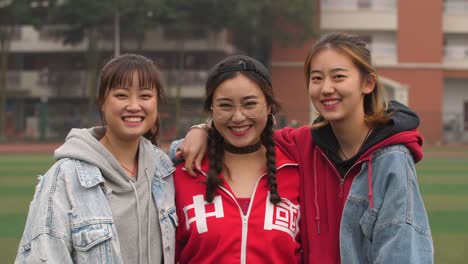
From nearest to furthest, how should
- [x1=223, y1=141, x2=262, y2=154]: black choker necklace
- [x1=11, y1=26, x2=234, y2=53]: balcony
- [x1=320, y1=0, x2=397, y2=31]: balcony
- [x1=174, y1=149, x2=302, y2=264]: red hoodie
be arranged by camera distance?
[x1=174, y1=149, x2=302, y2=264]: red hoodie → [x1=223, y1=141, x2=262, y2=154]: black choker necklace → [x1=11, y1=26, x2=234, y2=53]: balcony → [x1=320, y1=0, x2=397, y2=31]: balcony

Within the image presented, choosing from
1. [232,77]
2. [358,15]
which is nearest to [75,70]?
[358,15]

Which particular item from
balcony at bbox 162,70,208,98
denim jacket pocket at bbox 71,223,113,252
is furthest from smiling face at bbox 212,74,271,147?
balcony at bbox 162,70,208,98

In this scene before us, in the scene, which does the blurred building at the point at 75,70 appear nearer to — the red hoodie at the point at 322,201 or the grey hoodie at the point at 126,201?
the red hoodie at the point at 322,201

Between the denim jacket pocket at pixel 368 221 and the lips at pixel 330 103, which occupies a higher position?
the lips at pixel 330 103

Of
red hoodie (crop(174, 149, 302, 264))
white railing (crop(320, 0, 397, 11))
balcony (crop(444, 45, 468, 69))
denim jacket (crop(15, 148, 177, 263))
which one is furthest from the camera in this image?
balcony (crop(444, 45, 468, 69))

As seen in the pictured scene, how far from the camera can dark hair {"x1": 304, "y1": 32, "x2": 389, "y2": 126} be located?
2.83 meters

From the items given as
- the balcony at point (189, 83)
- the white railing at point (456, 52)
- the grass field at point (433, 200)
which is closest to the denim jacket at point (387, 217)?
the grass field at point (433, 200)

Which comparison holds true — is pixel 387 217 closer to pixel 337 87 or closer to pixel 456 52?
pixel 337 87

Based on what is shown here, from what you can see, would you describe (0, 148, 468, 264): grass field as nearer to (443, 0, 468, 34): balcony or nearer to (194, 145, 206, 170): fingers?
(194, 145, 206, 170): fingers

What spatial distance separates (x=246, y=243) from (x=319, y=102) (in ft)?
2.34

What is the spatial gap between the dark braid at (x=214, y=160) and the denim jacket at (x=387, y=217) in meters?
0.61

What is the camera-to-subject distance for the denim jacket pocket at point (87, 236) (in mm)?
2561

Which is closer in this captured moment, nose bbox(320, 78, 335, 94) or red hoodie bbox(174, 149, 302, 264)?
nose bbox(320, 78, 335, 94)

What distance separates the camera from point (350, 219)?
2.76 meters
